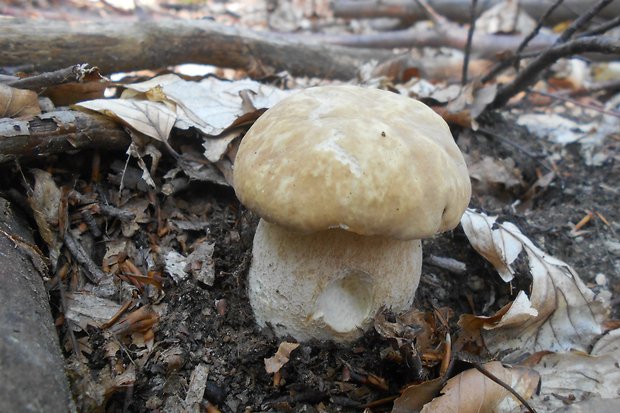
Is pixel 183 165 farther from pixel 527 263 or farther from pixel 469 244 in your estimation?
pixel 527 263

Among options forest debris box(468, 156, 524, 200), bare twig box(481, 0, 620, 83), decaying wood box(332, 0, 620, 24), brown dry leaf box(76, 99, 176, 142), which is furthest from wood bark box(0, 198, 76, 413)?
decaying wood box(332, 0, 620, 24)

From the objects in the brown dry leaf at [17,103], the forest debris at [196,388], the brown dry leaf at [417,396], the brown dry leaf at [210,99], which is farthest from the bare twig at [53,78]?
the brown dry leaf at [417,396]

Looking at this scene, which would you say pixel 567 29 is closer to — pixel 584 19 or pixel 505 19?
pixel 584 19

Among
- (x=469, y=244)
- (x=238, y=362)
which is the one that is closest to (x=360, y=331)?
(x=238, y=362)

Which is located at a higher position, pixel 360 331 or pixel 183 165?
pixel 183 165

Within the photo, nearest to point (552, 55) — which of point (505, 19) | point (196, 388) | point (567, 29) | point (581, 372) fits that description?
point (567, 29)

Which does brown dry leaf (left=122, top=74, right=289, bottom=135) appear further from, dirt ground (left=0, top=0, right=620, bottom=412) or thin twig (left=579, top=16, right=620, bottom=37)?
thin twig (left=579, top=16, right=620, bottom=37)
